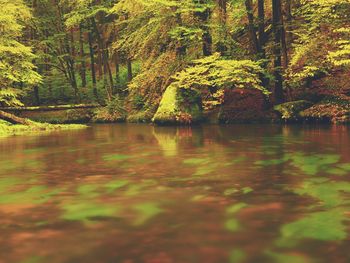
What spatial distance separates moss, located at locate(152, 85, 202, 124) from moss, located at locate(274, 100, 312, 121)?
4.97 metres

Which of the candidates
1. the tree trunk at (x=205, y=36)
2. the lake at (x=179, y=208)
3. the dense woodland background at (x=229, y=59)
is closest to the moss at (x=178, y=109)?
the dense woodland background at (x=229, y=59)

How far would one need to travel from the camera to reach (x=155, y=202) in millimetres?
5895

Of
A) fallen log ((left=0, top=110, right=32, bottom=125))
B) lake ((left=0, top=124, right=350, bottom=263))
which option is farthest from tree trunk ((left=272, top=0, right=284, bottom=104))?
fallen log ((left=0, top=110, right=32, bottom=125))

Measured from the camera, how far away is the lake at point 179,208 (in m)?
3.95

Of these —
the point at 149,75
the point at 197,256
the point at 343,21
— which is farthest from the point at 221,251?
the point at 149,75

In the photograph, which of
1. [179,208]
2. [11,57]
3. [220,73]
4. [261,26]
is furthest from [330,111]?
[11,57]

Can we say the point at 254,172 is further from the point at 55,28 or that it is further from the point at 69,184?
the point at 55,28

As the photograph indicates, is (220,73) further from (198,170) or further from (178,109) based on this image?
(198,170)

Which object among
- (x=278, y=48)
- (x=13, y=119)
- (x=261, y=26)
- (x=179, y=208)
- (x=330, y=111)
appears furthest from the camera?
(x=13, y=119)

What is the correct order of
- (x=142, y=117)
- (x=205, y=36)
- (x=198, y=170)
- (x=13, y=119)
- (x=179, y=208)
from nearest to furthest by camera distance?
(x=179, y=208)
(x=198, y=170)
(x=205, y=36)
(x=13, y=119)
(x=142, y=117)

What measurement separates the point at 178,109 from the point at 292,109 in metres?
6.24

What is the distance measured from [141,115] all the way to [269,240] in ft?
85.3

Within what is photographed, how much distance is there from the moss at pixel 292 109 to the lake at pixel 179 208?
418 inches

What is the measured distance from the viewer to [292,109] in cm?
2123
